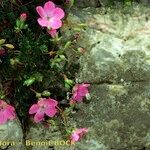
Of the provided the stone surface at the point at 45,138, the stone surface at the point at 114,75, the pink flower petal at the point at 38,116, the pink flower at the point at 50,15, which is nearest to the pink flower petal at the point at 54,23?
the pink flower at the point at 50,15

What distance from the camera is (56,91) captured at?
392cm

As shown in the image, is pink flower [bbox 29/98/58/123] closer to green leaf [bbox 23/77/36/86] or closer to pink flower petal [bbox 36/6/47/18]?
green leaf [bbox 23/77/36/86]

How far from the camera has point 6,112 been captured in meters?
3.63

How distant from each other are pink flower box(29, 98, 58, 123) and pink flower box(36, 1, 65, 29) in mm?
543

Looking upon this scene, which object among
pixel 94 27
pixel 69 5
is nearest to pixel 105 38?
pixel 94 27

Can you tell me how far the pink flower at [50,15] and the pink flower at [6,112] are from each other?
0.63 meters

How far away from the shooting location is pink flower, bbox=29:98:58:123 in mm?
3637

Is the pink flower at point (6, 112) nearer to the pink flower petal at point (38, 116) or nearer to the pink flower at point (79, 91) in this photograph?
the pink flower petal at point (38, 116)

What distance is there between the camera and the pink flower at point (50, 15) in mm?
3736

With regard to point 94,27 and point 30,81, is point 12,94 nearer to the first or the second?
point 30,81

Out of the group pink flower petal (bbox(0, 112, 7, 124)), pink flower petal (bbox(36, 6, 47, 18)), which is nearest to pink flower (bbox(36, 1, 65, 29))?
pink flower petal (bbox(36, 6, 47, 18))

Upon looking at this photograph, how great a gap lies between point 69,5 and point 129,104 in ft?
2.95

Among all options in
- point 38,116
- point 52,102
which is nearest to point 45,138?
point 38,116

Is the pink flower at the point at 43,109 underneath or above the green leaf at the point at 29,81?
underneath
